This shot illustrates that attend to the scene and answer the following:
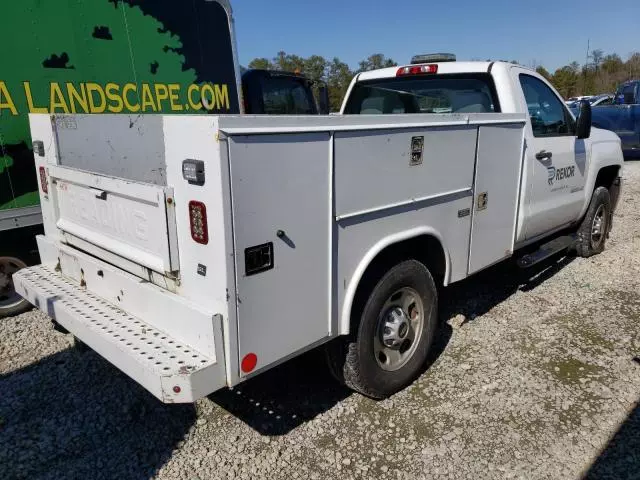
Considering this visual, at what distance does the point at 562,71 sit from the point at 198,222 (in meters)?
62.6

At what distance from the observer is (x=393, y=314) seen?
3279 millimetres

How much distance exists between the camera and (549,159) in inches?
178

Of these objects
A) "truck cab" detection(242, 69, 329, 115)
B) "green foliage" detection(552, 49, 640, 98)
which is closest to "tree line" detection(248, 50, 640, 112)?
"green foliage" detection(552, 49, 640, 98)

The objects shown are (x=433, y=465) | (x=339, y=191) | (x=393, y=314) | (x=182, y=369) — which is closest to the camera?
(x=182, y=369)

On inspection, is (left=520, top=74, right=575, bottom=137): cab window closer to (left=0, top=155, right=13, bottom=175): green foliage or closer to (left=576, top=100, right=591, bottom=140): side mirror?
(left=576, top=100, right=591, bottom=140): side mirror

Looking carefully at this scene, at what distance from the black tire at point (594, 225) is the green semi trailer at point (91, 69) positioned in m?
4.15

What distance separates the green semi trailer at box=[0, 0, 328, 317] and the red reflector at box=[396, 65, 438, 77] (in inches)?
73.7

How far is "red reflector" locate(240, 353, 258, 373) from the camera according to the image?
2.32 meters

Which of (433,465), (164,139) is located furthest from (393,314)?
(164,139)

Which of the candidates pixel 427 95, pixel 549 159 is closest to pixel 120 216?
pixel 427 95

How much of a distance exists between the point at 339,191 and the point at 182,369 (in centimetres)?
110

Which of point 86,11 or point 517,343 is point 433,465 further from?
point 86,11

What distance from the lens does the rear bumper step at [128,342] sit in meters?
2.19

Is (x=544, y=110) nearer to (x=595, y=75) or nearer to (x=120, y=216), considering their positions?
(x=120, y=216)
